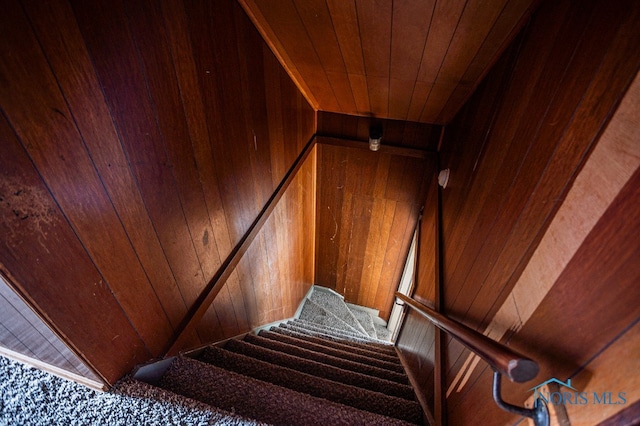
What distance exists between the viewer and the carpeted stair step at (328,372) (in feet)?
5.75

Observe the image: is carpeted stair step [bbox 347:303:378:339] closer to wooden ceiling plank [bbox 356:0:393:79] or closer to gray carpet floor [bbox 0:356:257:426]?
gray carpet floor [bbox 0:356:257:426]

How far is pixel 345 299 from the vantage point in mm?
4711

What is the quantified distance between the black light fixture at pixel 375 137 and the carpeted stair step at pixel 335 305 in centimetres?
273

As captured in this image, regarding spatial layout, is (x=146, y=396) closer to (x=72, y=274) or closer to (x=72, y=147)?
(x=72, y=274)

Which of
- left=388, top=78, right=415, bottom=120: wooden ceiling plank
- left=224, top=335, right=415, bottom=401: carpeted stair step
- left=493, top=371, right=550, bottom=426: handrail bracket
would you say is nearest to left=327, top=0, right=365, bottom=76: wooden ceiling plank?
left=388, top=78, right=415, bottom=120: wooden ceiling plank

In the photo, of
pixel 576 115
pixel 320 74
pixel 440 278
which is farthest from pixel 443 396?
pixel 320 74

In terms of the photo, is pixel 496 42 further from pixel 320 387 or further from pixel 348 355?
pixel 348 355

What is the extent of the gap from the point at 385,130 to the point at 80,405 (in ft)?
10.0

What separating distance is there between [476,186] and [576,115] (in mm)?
769

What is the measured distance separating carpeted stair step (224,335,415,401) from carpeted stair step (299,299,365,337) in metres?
2.32

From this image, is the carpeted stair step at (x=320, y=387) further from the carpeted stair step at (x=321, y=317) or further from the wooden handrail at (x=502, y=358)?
the carpeted stair step at (x=321, y=317)

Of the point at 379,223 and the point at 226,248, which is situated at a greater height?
the point at 226,248

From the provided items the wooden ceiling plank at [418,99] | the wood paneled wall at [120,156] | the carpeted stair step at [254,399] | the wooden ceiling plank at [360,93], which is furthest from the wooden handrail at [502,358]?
the wooden ceiling plank at [360,93]

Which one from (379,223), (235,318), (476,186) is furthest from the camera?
(379,223)
